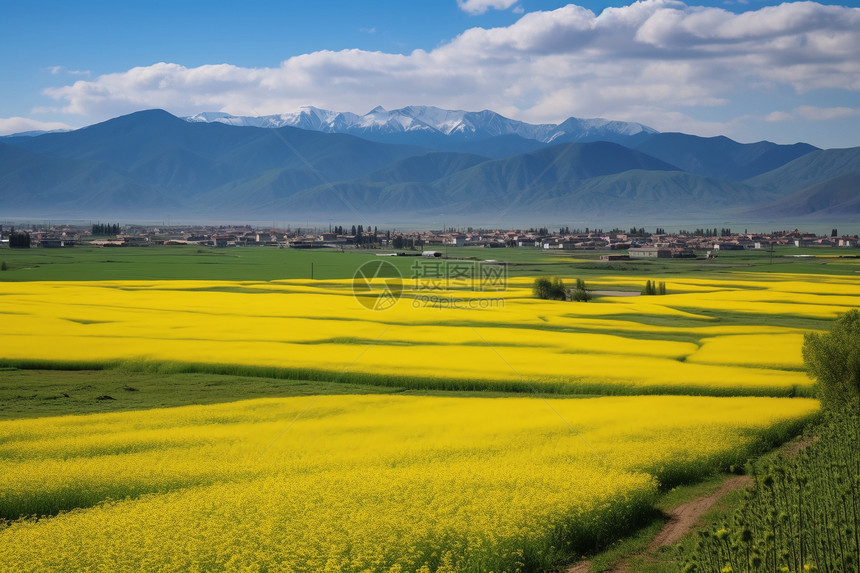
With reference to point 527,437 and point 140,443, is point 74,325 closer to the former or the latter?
point 140,443

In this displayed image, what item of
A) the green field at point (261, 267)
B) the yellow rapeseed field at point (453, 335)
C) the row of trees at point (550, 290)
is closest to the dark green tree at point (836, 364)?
the yellow rapeseed field at point (453, 335)

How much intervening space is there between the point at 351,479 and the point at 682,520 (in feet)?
26.5

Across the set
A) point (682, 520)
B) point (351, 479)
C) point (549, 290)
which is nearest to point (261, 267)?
point (549, 290)

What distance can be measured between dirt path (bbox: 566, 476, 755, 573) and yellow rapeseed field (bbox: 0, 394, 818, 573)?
70cm

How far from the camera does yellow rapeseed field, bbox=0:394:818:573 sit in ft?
48.5

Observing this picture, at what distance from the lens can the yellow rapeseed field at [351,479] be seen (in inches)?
582

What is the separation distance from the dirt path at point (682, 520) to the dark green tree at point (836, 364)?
26.1 ft

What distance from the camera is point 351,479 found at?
61.2 feet

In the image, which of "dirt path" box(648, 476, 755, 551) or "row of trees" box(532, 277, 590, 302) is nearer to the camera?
"dirt path" box(648, 476, 755, 551)

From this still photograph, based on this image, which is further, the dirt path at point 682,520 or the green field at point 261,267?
the green field at point 261,267

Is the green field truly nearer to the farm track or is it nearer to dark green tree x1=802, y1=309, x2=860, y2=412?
dark green tree x1=802, y1=309, x2=860, y2=412

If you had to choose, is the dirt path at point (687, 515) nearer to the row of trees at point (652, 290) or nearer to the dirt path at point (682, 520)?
the dirt path at point (682, 520)

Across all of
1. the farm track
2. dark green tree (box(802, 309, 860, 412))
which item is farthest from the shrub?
the farm track

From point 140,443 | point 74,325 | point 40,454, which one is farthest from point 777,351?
point 74,325
